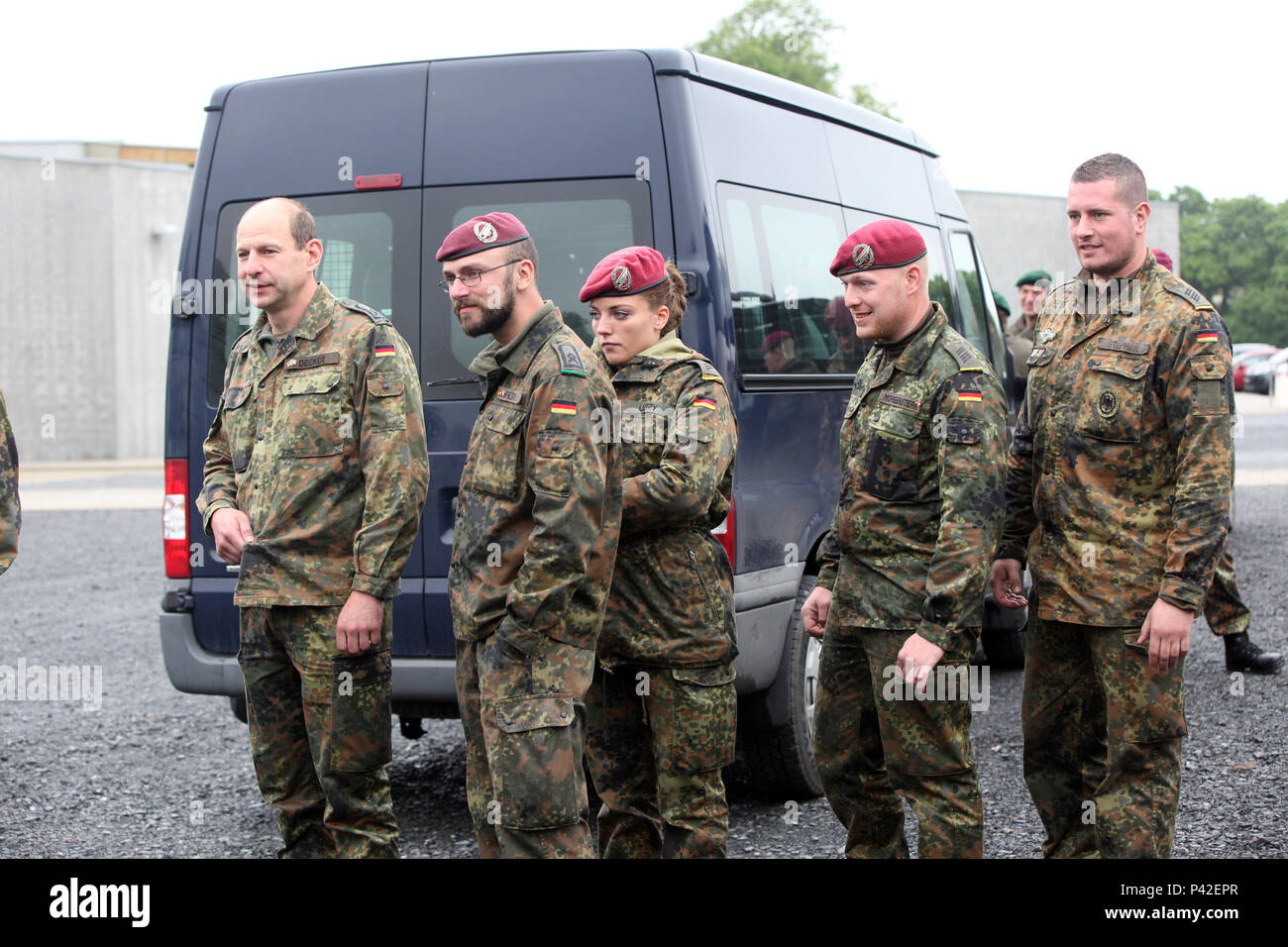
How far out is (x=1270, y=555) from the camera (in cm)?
1059

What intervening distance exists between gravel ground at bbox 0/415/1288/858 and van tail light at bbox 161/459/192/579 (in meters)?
0.96

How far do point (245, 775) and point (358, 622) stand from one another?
252 centimetres

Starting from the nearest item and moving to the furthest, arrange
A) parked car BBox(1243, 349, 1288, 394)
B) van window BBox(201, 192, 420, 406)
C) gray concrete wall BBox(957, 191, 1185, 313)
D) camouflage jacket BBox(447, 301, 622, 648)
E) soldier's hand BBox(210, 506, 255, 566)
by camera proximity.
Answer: camouflage jacket BBox(447, 301, 622, 648)
soldier's hand BBox(210, 506, 255, 566)
van window BBox(201, 192, 420, 406)
gray concrete wall BBox(957, 191, 1185, 313)
parked car BBox(1243, 349, 1288, 394)

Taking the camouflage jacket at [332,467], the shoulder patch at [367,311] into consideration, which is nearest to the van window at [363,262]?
the shoulder patch at [367,311]

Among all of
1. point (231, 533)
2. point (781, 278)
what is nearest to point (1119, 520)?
point (781, 278)

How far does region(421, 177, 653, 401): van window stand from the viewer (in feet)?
14.4

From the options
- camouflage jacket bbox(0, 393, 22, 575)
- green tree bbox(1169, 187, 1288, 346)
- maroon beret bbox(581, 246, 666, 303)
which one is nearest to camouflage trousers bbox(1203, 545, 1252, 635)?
maroon beret bbox(581, 246, 666, 303)

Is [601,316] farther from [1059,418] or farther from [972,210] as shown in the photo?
[972,210]

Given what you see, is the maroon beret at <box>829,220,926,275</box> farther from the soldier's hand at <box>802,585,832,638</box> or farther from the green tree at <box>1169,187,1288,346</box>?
the green tree at <box>1169,187,1288,346</box>

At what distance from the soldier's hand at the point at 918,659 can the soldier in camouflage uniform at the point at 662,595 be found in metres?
0.55

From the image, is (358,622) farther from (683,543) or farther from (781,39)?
(781,39)

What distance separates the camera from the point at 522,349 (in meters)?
3.24
